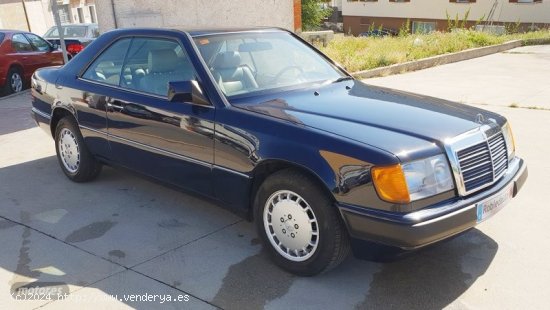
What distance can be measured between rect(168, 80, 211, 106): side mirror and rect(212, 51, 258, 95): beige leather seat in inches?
7.2

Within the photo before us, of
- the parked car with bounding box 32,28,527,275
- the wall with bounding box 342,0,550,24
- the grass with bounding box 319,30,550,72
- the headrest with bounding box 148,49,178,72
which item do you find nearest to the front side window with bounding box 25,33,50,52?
the grass with bounding box 319,30,550,72

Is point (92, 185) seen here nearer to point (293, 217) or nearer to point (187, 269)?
point (187, 269)

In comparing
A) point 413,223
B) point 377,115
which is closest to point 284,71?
point 377,115

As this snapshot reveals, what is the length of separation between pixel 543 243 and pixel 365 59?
9.39 m

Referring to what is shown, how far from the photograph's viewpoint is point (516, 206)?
175 inches

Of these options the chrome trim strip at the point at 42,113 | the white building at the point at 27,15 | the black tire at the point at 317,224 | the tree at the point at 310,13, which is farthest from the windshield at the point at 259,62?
the tree at the point at 310,13

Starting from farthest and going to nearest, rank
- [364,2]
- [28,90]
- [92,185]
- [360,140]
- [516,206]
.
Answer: [364,2]
[28,90]
[92,185]
[516,206]
[360,140]

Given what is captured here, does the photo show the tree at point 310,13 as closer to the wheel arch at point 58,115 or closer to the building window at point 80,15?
the building window at point 80,15

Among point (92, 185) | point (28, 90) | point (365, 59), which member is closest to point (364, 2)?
point (365, 59)

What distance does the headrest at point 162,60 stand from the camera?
4168 millimetres

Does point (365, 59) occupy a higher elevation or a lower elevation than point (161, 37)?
lower

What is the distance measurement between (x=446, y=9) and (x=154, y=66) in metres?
34.2

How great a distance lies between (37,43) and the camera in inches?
490

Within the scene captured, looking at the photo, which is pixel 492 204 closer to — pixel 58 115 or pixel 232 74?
pixel 232 74
